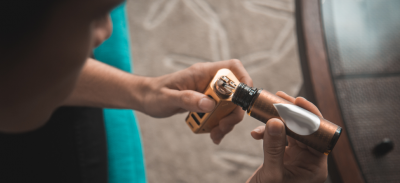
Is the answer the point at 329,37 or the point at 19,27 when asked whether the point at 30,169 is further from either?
the point at 329,37

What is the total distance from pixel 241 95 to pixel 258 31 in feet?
3.37

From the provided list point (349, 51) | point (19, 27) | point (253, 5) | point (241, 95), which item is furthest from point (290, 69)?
point (19, 27)

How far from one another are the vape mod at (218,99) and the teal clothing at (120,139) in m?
0.16

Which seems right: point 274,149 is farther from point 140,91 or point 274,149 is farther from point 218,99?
point 140,91

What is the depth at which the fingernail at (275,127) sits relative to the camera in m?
0.41

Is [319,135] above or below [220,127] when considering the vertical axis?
above

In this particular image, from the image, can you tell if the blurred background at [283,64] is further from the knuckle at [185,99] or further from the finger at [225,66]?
the knuckle at [185,99]

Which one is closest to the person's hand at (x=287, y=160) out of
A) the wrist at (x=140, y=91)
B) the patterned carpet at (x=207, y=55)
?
the wrist at (x=140, y=91)

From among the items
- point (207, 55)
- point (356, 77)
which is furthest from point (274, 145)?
point (207, 55)

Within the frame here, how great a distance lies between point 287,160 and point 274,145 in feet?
0.48

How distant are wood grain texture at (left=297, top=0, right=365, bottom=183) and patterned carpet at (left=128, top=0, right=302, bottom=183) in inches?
24.1

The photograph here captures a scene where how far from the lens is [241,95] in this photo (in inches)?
17.4

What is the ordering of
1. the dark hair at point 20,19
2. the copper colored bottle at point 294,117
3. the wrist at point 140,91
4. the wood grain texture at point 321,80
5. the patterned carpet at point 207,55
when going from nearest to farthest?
1. the dark hair at point 20,19
2. the copper colored bottle at point 294,117
3. the wood grain texture at point 321,80
4. the wrist at point 140,91
5. the patterned carpet at point 207,55

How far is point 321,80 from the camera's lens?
0.58 meters
